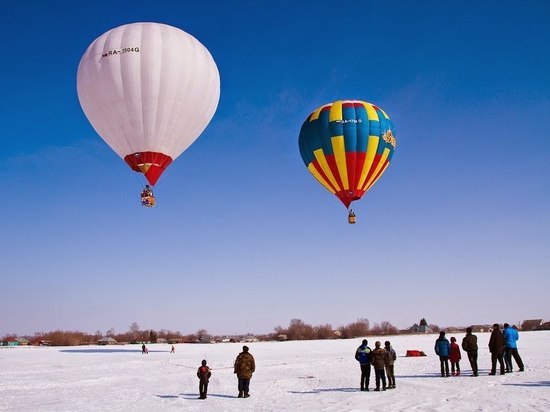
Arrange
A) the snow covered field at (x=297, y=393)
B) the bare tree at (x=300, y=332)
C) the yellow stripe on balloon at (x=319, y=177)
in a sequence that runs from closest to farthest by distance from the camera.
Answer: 1. the snow covered field at (x=297, y=393)
2. the yellow stripe on balloon at (x=319, y=177)
3. the bare tree at (x=300, y=332)

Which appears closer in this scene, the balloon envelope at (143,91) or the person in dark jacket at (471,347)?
the person in dark jacket at (471,347)

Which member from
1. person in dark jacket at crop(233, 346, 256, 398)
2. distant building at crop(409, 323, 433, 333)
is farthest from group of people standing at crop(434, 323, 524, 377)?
distant building at crop(409, 323, 433, 333)

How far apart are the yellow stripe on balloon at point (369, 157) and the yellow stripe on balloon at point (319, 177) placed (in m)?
2.04

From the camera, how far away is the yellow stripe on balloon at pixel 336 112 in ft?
107

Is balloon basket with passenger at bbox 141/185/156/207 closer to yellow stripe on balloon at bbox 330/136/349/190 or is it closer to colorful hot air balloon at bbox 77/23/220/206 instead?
colorful hot air balloon at bbox 77/23/220/206

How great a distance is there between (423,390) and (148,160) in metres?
18.2

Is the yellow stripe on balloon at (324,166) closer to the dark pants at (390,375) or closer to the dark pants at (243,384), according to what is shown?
the dark pants at (390,375)

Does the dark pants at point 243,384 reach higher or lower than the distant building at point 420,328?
lower

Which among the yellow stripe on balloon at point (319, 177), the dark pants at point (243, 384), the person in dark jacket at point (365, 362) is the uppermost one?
the yellow stripe on balloon at point (319, 177)

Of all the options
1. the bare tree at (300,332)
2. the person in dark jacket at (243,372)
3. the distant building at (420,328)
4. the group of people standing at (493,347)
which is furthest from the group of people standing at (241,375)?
the distant building at (420,328)

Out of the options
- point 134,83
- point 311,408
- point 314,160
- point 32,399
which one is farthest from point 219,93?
point 311,408

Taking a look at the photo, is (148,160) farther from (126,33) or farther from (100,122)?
(126,33)

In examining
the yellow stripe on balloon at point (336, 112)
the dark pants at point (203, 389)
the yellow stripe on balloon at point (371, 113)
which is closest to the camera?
the dark pants at point (203, 389)

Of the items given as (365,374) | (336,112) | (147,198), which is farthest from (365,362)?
(336,112)
